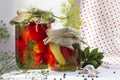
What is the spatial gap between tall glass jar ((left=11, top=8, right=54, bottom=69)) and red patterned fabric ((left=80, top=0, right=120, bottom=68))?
0.37 meters

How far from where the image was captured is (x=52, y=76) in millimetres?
1213

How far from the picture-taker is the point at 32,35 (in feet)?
4.36

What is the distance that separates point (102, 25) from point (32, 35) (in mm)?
484

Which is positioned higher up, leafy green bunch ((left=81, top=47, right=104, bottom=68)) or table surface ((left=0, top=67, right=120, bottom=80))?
leafy green bunch ((left=81, top=47, right=104, bottom=68))

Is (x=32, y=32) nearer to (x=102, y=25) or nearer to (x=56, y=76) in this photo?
(x=56, y=76)

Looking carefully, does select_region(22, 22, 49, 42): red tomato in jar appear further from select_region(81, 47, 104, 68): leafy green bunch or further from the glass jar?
select_region(81, 47, 104, 68): leafy green bunch

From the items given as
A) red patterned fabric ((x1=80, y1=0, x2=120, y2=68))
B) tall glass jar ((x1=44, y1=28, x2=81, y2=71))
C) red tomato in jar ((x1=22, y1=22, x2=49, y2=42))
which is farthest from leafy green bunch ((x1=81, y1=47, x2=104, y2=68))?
red patterned fabric ((x1=80, y1=0, x2=120, y2=68))

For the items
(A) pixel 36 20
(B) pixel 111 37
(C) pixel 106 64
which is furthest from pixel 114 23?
(A) pixel 36 20

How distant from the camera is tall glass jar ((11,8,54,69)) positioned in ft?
4.33

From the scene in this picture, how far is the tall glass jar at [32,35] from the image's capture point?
4.33ft

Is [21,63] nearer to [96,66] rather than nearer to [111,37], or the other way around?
[96,66]

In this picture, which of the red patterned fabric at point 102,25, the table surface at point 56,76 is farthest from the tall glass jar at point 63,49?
the red patterned fabric at point 102,25

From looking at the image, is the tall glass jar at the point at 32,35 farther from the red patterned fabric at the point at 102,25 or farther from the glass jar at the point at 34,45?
the red patterned fabric at the point at 102,25

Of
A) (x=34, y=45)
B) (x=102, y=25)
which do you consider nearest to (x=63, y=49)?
(x=34, y=45)
